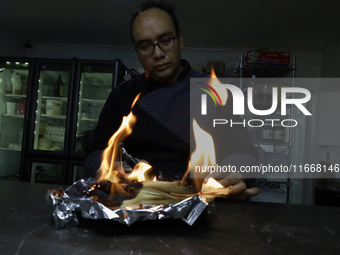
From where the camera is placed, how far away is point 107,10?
112 inches

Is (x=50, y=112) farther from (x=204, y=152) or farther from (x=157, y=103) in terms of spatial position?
(x=204, y=152)

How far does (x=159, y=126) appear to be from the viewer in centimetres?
126

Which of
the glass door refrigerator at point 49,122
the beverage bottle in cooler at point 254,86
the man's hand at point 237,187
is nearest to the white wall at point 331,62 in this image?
the beverage bottle in cooler at point 254,86

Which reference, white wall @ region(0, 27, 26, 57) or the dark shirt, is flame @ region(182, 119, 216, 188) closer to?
the dark shirt

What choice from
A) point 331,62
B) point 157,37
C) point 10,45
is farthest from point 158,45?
point 10,45

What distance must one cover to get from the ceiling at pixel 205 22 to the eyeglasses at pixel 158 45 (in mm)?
1745

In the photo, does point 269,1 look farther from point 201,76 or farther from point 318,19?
point 201,76

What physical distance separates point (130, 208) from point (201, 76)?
3.20ft

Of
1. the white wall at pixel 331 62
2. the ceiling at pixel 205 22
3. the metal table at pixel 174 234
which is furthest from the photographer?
the white wall at pixel 331 62

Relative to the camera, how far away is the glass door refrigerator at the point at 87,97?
10.4ft

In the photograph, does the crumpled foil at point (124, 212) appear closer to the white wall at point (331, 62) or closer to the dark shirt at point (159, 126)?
the dark shirt at point (159, 126)

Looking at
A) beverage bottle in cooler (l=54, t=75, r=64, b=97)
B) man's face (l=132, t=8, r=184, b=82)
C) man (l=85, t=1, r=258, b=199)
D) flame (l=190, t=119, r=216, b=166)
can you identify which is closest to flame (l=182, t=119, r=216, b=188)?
flame (l=190, t=119, r=216, b=166)

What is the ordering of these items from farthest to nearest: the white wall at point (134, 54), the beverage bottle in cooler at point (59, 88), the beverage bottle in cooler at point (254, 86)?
1. the white wall at point (134, 54)
2. the beverage bottle in cooler at point (59, 88)
3. the beverage bottle in cooler at point (254, 86)

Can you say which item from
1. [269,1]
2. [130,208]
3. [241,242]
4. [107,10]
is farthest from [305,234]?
[107,10]
